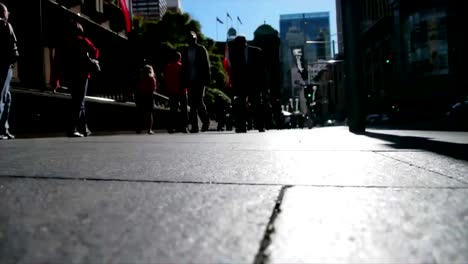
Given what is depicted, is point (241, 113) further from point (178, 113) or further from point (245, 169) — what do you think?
point (245, 169)

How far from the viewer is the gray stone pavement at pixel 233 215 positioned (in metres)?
0.94

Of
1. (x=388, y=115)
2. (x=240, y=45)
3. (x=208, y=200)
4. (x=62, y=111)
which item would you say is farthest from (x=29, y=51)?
(x=388, y=115)

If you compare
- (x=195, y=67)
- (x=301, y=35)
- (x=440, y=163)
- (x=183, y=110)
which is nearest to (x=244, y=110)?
(x=195, y=67)

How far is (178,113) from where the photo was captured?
34.4 feet

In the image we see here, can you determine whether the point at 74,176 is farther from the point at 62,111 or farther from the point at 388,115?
the point at 388,115

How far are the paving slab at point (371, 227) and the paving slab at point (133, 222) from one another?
0.28 feet

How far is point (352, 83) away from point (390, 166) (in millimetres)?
5077

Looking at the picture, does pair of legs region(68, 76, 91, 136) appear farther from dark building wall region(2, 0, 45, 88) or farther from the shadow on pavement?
dark building wall region(2, 0, 45, 88)

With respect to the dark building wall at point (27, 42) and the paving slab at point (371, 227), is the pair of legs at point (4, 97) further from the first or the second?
the dark building wall at point (27, 42)

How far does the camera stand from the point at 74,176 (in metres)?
2.01

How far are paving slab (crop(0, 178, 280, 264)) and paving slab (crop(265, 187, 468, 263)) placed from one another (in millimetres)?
85

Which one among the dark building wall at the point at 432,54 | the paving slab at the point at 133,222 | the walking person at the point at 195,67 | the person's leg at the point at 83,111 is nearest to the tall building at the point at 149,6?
the dark building wall at the point at 432,54

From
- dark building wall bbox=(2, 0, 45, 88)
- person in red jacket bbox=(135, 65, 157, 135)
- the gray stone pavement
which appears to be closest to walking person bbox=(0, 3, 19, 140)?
person in red jacket bbox=(135, 65, 157, 135)

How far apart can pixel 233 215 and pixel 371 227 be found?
0.38 meters
